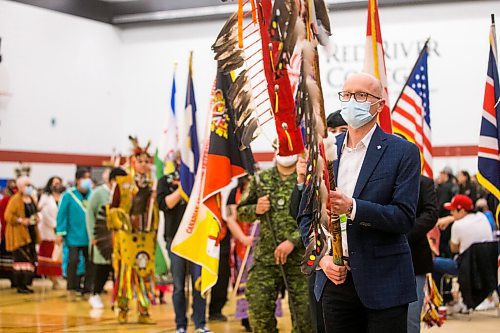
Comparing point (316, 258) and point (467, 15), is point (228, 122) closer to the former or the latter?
point (316, 258)

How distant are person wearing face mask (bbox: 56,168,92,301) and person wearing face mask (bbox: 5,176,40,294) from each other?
65cm

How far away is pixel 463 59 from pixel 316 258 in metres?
12.6

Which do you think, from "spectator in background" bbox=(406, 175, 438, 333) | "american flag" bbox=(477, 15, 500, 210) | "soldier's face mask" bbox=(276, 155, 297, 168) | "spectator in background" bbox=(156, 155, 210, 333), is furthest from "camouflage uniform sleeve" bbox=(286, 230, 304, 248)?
"spectator in background" bbox=(156, 155, 210, 333)

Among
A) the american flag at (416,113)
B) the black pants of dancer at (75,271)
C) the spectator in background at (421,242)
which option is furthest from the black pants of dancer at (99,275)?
the spectator in background at (421,242)

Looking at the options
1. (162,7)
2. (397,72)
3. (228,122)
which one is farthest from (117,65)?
(228,122)

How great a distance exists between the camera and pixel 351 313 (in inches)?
124

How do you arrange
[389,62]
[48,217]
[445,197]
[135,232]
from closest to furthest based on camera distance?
[135,232] → [445,197] → [48,217] → [389,62]

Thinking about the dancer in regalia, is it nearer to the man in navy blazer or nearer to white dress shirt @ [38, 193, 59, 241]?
white dress shirt @ [38, 193, 59, 241]

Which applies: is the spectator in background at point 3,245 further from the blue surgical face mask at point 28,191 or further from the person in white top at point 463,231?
the person in white top at point 463,231

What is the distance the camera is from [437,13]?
48.4 feet

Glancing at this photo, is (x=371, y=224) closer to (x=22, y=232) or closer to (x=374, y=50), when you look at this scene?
(x=374, y=50)

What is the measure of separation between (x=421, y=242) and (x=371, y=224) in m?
2.17

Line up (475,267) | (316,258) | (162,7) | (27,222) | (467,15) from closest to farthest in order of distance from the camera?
(316,258) < (475,267) < (27,222) < (467,15) < (162,7)

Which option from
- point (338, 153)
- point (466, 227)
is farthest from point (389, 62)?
point (338, 153)
